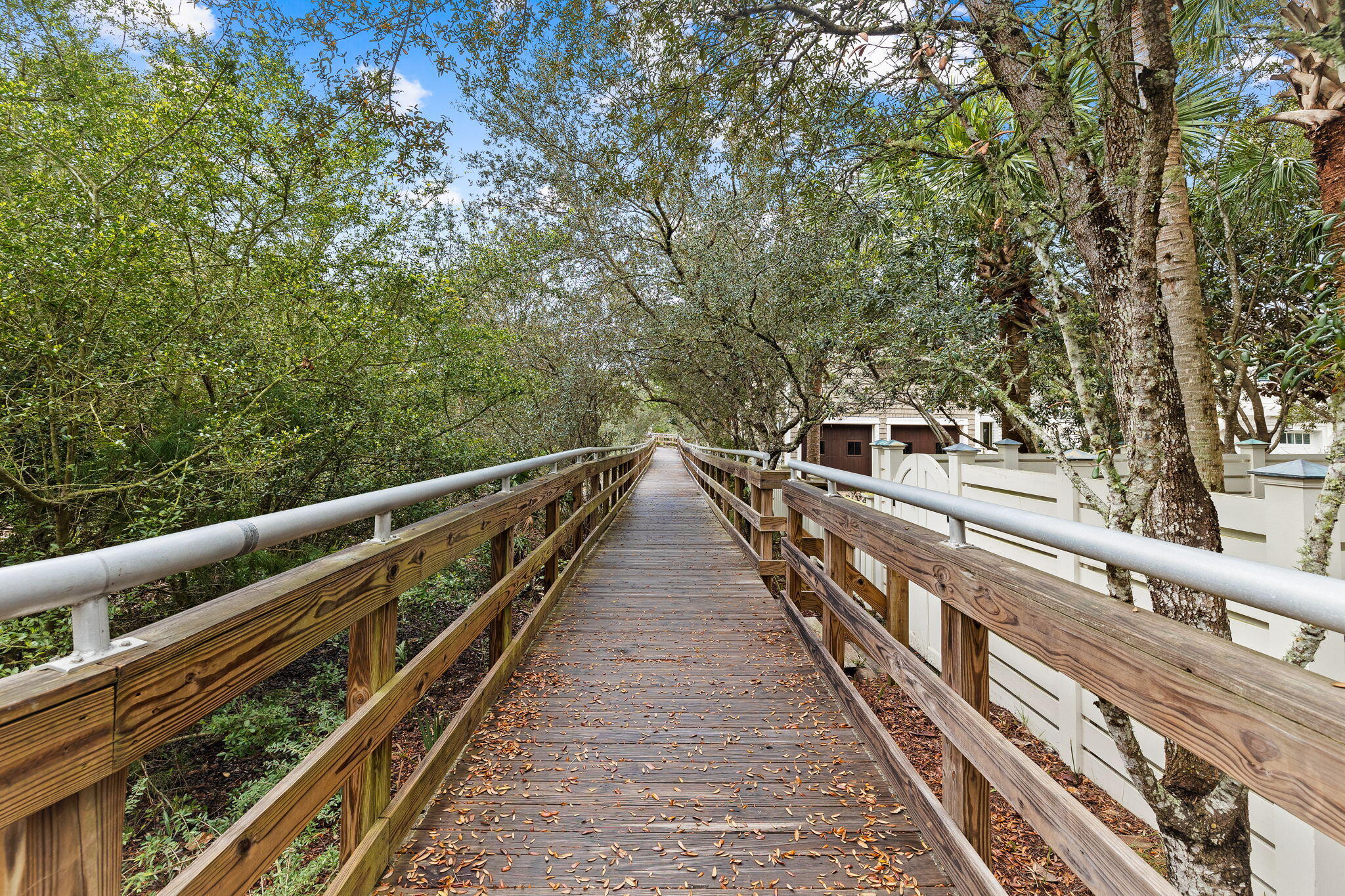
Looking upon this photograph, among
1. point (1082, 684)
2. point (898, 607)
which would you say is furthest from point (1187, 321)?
point (1082, 684)

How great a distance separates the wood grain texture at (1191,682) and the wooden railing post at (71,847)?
159 centimetres

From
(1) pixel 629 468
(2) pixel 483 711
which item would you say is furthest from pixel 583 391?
(2) pixel 483 711

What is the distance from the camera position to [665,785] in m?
2.17

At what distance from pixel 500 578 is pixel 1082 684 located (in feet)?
8.10

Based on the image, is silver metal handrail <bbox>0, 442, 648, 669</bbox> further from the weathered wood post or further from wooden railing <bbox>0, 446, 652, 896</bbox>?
the weathered wood post

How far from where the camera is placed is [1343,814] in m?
0.70

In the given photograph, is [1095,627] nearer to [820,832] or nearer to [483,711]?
[820,832]

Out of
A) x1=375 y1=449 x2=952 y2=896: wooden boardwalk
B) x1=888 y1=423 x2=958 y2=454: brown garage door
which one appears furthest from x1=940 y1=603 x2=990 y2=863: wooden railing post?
x1=888 y1=423 x2=958 y2=454: brown garage door

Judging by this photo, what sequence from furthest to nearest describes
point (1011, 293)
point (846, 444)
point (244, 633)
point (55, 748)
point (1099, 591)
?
point (846, 444) < point (1011, 293) < point (1099, 591) < point (244, 633) < point (55, 748)

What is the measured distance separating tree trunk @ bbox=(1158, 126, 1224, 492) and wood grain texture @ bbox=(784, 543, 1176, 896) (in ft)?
6.73

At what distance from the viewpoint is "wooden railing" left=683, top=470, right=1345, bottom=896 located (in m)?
0.77

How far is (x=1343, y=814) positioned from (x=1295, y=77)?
12.8 feet

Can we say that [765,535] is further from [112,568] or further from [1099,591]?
[112,568]

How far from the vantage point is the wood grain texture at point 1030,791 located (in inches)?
39.6
